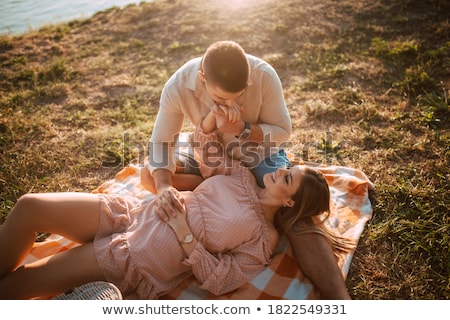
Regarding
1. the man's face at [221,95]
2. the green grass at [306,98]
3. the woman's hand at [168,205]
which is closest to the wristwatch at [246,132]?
the man's face at [221,95]

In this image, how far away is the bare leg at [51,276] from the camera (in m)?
2.27

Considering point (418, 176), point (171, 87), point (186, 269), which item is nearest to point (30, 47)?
point (171, 87)

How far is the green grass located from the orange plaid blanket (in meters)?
0.14

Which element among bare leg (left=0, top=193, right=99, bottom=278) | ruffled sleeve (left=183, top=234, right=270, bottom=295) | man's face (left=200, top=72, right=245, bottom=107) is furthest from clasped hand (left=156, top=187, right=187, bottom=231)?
man's face (left=200, top=72, right=245, bottom=107)

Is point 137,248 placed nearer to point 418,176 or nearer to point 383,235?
point 383,235

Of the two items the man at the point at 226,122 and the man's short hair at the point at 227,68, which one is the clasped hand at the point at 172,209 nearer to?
the man at the point at 226,122

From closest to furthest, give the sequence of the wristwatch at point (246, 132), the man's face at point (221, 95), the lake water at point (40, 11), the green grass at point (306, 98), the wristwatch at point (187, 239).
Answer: the wristwatch at point (187, 239), the man's face at point (221, 95), the wristwatch at point (246, 132), the green grass at point (306, 98), the lake water at point (40, 11)

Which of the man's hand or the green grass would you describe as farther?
the green grass

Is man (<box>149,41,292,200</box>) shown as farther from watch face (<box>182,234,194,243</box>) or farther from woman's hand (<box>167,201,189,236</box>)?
watch face (<box>182,234,194,243</box>)

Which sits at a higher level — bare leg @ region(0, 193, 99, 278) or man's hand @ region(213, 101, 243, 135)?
man's hand @ region(213, 101, 243, 135)

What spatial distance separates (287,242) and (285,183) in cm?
57

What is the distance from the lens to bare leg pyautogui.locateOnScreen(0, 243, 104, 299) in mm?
2266

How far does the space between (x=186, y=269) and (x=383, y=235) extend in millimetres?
1708
